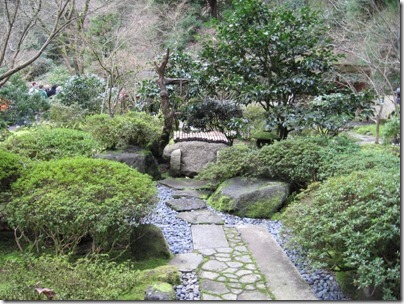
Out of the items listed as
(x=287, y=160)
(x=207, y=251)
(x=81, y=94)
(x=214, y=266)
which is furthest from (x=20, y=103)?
(x=214, y=266)

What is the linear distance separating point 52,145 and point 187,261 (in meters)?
2.97

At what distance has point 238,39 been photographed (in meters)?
6.84

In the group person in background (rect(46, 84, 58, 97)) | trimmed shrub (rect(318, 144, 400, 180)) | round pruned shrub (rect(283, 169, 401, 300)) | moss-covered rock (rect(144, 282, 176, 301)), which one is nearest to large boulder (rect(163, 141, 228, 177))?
trimmed shrub (rect(318, 144, 400, 180))

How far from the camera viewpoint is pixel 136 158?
6172 millimetres

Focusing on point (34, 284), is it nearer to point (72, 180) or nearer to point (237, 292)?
point (72, 180)

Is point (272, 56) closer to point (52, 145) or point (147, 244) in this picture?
point (52, 145)

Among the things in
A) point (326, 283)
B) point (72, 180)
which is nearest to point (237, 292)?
point (326, 283)

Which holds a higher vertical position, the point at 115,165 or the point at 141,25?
the point at 141,25

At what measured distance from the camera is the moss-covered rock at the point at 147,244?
372cm

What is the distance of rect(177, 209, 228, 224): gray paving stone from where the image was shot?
4699 mm

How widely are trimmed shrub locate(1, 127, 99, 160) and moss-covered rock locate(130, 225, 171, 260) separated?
7.03 ft

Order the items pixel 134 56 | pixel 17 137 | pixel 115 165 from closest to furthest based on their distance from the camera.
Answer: pixel 115 165
pixel 17 137
pixel 134 56

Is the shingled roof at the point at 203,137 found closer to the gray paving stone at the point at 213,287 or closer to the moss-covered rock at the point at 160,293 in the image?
the gray paving stone at the point at 213,287

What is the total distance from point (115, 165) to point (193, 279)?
1415 millimetres
